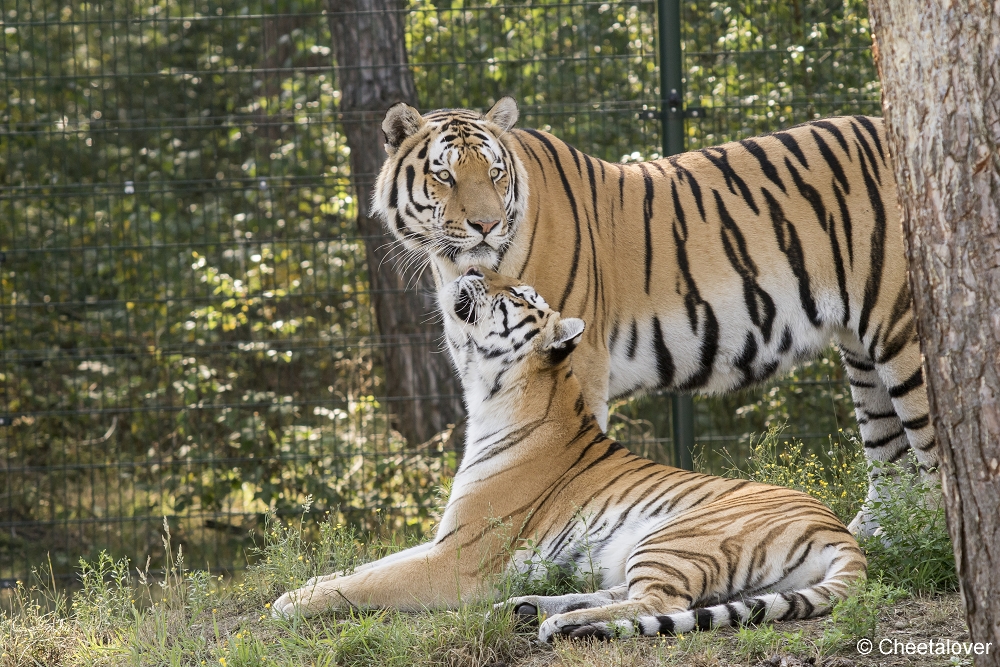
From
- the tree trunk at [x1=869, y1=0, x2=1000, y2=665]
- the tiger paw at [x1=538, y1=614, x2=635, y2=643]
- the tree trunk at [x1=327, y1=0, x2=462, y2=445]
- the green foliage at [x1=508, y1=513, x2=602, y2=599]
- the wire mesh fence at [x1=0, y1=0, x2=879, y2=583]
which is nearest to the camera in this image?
the tree trunk at [x1=869, y1=0, x2=1000, y2=665]

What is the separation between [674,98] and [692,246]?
145 centimetres

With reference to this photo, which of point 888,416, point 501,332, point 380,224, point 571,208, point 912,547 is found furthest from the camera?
point 380,224

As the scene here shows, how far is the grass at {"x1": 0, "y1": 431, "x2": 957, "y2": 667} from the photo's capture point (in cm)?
302

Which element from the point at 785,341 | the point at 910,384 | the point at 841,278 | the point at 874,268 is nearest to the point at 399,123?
the point at 785,341

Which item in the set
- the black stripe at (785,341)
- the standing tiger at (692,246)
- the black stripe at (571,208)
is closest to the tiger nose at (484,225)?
the standing tiger at (692,246)

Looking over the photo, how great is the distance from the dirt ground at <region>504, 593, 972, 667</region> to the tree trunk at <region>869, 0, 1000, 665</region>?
614 millimetres

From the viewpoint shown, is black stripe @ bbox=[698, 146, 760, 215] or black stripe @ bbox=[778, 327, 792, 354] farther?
black stripe @ bbox=[698, 146, 760, 215]

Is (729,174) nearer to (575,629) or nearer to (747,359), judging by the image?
(747,359)

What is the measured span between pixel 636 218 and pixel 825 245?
2.76 feet

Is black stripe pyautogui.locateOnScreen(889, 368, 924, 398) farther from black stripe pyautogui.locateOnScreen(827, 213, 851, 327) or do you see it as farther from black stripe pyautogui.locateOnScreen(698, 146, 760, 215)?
black stripe pyautogui.locateOnScreen(698, 146, 760, 215)

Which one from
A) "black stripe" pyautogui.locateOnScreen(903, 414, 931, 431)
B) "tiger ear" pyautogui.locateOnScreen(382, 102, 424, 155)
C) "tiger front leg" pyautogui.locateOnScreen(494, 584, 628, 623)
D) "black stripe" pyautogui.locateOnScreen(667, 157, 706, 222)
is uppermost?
"tiger ear" pyautogui.locateOnScreen(382, 102, 424, 155)

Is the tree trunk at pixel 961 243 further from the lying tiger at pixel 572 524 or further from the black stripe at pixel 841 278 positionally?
the black stripe at pixel 841 278

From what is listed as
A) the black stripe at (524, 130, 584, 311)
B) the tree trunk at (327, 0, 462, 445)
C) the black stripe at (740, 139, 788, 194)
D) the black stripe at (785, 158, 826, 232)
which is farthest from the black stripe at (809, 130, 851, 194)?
the tree trunk at (327, 0, 462, 445)

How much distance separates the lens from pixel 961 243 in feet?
7.79
